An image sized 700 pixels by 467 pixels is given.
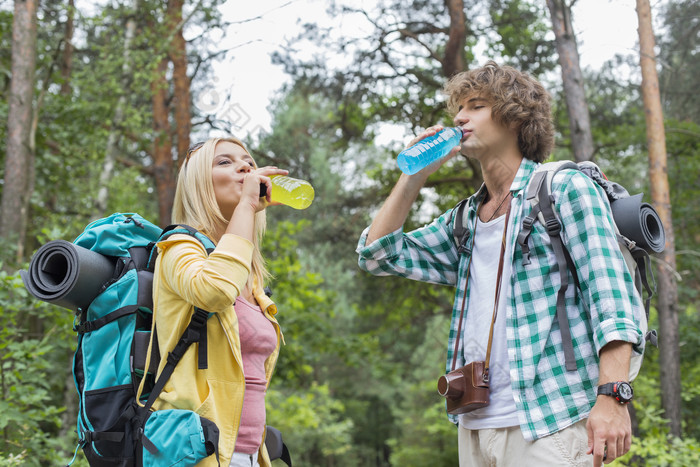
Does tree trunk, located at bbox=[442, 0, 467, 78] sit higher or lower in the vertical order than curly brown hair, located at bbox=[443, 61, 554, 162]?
higher

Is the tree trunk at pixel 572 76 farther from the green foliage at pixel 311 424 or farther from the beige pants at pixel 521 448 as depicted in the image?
the green foliage at pixel 311 424

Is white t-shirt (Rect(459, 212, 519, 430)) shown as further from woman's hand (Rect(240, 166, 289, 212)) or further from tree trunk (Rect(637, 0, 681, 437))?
tree trunk (Rect(637, 0, 681, 437))

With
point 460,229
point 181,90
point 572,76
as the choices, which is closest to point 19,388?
point 460,229

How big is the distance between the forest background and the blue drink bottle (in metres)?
2.97

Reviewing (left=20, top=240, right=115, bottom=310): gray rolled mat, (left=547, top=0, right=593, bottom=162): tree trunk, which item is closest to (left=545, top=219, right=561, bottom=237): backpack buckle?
(left=20, top=240, right=115, bottom=310): gray rolled mat

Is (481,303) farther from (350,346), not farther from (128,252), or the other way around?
(350,346)

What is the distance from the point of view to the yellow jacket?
5.73ft

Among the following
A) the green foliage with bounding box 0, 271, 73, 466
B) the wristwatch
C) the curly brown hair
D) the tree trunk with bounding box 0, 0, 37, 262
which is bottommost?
the green foliage with bounding box 0, 271, 73, 466

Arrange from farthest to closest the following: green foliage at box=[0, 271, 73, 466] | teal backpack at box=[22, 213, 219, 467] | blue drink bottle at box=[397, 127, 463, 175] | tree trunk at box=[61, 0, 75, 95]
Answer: tree trunk at box=[61, 0, 75, 95] < green foliage at box=[0, 271, 73, 466] < blue drink bottle at box=[397, 127, 463, 175] < teal backpack at box=[22, 213, 219, 467]

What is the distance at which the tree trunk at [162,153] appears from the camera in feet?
27.3

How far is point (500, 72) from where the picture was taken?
7.97 ft

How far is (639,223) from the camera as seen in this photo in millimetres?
1988

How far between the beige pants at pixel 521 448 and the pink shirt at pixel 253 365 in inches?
27.7

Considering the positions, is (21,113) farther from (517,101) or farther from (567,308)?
(567,308)
